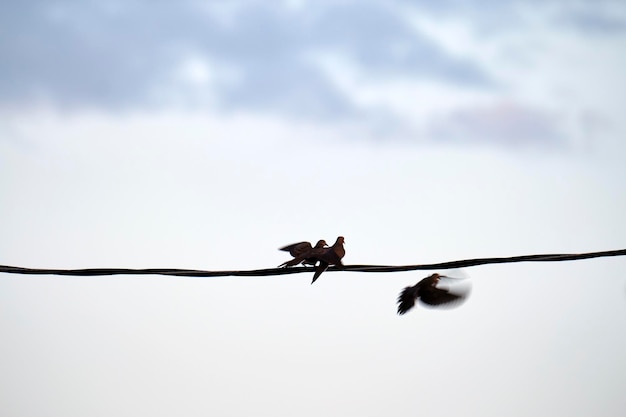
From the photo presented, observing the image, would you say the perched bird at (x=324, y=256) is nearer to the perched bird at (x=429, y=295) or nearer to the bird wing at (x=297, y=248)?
the bird wing at (x=297, y=248)

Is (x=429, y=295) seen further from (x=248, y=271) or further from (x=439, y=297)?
(x=248, y=271)

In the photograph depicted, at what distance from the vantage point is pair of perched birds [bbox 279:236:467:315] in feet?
24.1

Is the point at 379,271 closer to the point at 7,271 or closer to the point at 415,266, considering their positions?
the point at 415,266

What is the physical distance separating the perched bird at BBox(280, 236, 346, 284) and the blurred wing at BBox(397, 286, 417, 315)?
78cm

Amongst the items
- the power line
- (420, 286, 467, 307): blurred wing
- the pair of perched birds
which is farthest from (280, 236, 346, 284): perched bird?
(420, 286, 467, 307): blurred wing

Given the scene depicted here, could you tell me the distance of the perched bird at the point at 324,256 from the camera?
7.24m

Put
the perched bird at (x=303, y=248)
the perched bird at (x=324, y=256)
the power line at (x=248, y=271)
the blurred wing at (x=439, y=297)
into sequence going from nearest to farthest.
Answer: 1. the power line at (x=248, y=271)
2. the perched bird at (x=324, y=256)
3. the perched bird at (x=303, y=248)
4. the blurred wing at (x=439, y=297)

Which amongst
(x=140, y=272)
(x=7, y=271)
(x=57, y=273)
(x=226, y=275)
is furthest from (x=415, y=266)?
(x=7, y=271)

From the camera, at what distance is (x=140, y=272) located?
21.2 ft

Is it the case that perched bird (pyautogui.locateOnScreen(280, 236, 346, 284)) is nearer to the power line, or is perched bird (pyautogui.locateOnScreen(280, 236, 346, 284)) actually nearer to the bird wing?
the bird wing

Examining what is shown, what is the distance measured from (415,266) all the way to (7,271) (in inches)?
132

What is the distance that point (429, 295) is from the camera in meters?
7.62

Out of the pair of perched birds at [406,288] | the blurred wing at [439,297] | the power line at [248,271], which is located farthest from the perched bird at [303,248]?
the blurred wing at [439,297]

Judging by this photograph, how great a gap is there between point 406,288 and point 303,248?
3.58 feet
